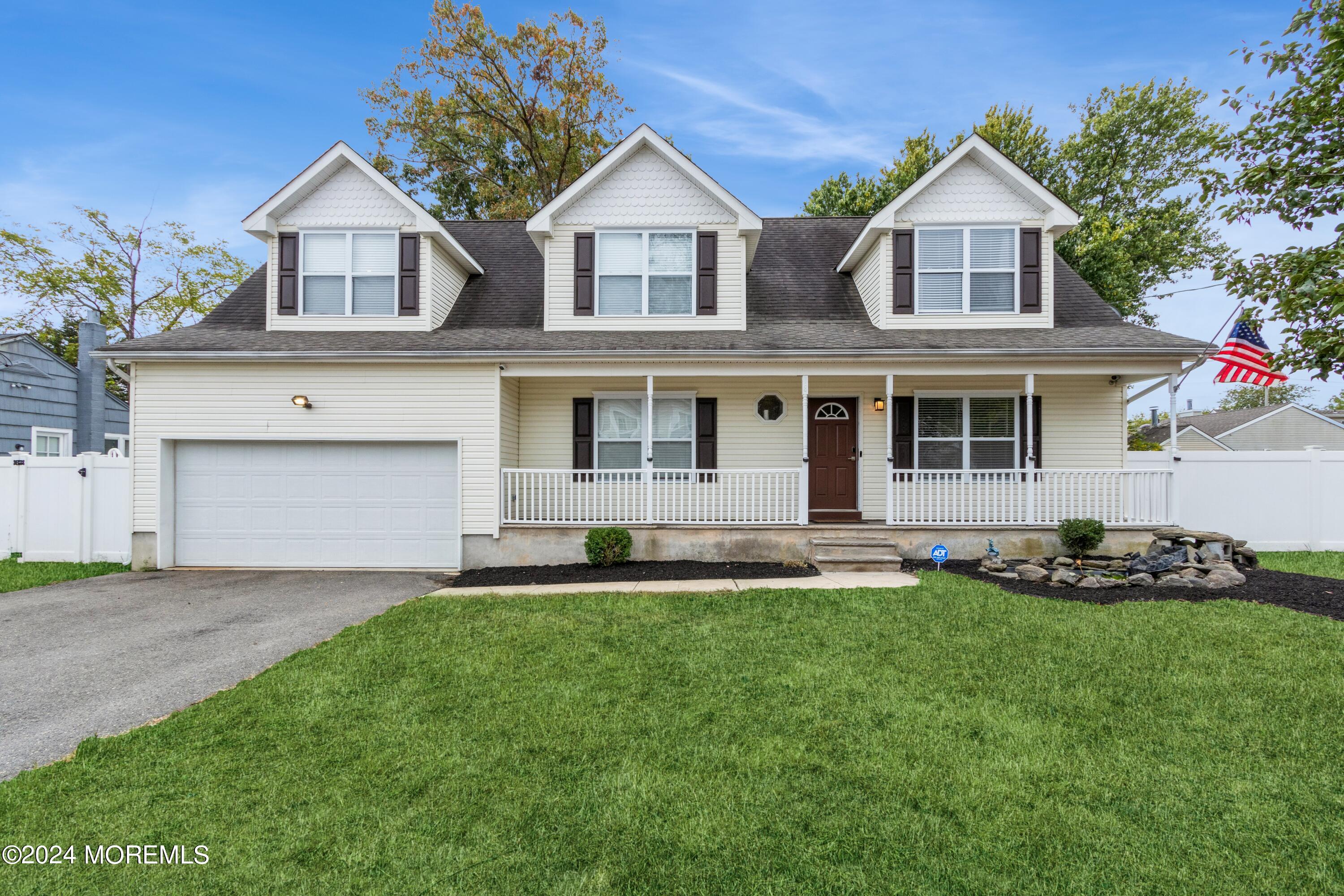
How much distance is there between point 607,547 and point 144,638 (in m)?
5.31

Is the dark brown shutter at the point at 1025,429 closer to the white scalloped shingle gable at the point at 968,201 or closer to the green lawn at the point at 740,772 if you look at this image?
the white scalloped shingle gable at the point at 968,201

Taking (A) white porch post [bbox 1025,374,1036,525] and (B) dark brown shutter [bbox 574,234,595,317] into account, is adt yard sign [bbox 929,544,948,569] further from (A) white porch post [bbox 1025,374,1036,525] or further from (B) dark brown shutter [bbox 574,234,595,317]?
(B) dark brown shutter [bbox 574,234,595,317]

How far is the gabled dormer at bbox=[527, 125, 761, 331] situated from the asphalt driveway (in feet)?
18.2

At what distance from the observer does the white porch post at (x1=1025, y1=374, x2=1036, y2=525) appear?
31.1ft

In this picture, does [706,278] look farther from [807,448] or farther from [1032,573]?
[1032,573]

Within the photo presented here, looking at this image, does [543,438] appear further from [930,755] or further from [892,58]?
[892,58]

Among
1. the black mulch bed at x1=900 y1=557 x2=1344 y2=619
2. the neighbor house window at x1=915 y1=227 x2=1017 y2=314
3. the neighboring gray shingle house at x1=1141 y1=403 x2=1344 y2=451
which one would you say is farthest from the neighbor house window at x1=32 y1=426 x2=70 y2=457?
the neighboring gray shingle house at x1=1141 y1=403 x2=1344 y2=451

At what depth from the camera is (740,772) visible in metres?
3.29

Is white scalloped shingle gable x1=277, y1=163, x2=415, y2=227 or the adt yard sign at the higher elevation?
white scalloped shingle gable x1=277, y1=163, x2=415, y2=227

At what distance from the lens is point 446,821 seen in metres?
2.87

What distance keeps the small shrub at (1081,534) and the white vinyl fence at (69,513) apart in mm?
14799

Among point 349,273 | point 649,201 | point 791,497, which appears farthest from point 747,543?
point 349,273

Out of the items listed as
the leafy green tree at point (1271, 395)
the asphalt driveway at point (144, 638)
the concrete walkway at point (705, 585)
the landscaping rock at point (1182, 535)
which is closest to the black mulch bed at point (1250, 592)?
the landscaping rock at point (1182, 535)

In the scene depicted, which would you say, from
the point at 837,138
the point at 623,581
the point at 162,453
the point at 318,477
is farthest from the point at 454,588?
the point at 837,138
